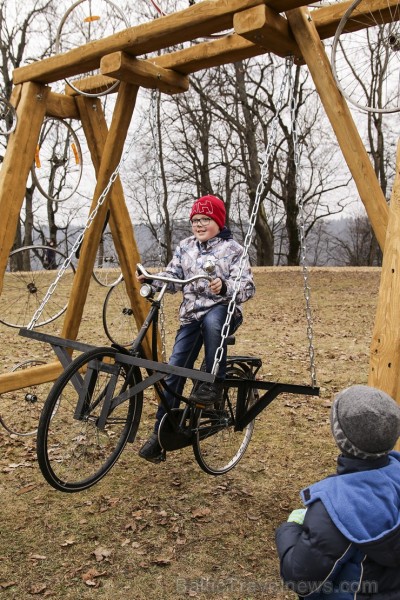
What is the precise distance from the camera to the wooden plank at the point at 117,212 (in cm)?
548

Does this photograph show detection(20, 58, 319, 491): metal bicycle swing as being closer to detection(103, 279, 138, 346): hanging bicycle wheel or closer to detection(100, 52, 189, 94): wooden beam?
detection(100, 52, 189, 94): wooden beam

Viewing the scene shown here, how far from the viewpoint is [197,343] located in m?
4.27

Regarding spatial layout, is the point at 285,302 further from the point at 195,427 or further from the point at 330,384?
the point at 195,427

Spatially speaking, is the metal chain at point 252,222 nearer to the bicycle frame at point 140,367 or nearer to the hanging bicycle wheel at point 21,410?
the bicycle frame at point 140,367

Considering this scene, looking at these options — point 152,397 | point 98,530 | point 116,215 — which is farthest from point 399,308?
point 152,397

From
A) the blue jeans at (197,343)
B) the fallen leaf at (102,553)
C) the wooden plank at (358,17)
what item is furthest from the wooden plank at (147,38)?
the fallen leaf at (102,553)

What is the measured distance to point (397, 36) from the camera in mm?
3936

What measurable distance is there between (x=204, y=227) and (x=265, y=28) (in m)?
1.29

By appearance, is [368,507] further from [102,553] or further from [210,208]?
[210,208]

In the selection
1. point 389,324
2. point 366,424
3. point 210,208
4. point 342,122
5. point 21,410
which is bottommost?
Answer: point 21,410

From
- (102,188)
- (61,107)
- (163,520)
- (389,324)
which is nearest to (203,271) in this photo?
(102,188)

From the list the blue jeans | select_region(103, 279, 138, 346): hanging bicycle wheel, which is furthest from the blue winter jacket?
select_region(103, 279, 138, 346): hanging bicycle wheel

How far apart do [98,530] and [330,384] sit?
419 cm

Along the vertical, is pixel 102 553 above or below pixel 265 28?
below
